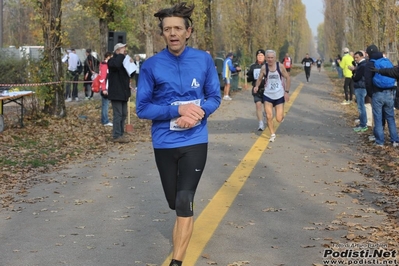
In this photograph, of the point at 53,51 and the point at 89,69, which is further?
the point at 89,69

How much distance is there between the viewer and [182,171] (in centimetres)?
539

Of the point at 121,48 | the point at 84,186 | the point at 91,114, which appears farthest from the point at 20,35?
the point at 84,186

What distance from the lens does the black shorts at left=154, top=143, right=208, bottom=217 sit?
537cm

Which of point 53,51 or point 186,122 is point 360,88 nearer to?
point 53,51

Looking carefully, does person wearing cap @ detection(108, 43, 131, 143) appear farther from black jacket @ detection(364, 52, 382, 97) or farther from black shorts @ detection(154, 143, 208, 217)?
black shorts @ detection(154, 143, 208, 217)

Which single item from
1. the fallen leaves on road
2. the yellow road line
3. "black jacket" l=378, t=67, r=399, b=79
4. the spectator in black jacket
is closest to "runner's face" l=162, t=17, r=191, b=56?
the yellow road line

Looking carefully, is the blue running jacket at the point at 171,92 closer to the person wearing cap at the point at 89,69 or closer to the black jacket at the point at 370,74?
the black jacket at the point at 370,74

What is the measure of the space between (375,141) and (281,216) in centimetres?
688

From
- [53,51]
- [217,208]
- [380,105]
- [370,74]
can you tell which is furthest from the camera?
[53,51]

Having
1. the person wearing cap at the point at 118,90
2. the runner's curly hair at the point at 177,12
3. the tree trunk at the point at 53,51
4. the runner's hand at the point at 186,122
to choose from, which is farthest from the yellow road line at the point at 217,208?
the tree trunk at the point at 53,51

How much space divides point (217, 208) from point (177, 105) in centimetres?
289

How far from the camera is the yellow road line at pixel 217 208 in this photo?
621 cm

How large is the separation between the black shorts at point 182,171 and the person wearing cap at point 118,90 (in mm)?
8860

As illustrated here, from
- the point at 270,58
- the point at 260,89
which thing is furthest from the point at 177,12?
the point at 260,89
